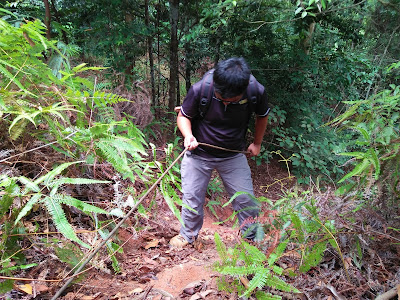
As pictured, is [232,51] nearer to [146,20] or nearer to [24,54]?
[146,20]

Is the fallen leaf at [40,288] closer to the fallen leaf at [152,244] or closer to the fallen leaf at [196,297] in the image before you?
the fallen leaf at [196,297]

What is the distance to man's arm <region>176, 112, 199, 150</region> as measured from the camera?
2.74 metres

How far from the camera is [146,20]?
5.90 meters

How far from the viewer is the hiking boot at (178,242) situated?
306cm

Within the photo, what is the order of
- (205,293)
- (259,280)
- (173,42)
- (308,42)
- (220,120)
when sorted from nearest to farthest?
(259,280) < (205,293) < (220,120) < (173,42) < (308,42)

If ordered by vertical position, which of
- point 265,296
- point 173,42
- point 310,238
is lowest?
point 265,296

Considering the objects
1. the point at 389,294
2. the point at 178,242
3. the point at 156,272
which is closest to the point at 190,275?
the point at 156,272

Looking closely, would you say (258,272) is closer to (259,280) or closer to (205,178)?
(259,280)

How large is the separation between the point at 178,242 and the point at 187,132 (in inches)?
50.0

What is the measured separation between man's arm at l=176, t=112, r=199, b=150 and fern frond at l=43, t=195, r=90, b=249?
1401mm

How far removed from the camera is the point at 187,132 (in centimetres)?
286

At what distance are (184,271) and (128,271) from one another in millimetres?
499

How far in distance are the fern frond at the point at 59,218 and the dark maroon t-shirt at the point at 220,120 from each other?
1.65 metres

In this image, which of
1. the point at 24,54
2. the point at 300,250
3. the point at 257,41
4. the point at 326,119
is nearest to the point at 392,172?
the point at 300,250
